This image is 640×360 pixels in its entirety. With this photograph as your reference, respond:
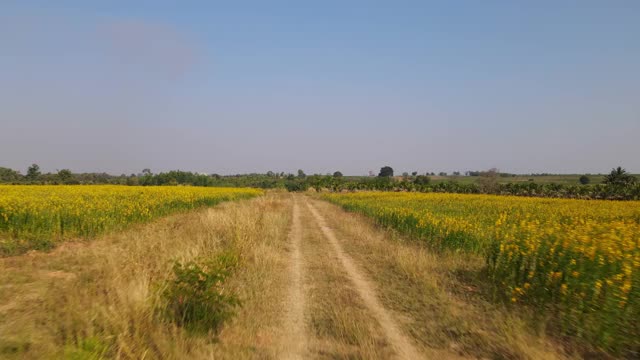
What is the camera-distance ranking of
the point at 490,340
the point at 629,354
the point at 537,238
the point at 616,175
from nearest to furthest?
the point at 629,354
the point at 490,340
the point at 537,238
the point at 616,175

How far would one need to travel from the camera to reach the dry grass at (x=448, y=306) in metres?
5.10

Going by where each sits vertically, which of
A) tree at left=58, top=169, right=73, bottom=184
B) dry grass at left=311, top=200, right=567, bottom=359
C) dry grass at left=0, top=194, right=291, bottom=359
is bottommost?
dry grass at left=311, top=200, right=567, bottom=359

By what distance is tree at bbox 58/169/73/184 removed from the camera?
224 ft

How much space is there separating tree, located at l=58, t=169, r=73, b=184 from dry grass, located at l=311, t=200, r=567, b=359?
7257 cm

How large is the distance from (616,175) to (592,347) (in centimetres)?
8249

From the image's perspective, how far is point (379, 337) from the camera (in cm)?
540

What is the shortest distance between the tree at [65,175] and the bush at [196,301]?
7531 centimetres

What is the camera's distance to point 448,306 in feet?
22.4

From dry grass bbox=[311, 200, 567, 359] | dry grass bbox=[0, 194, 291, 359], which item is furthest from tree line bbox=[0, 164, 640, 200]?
dry grass bbox=[0, 194, 291, 359]

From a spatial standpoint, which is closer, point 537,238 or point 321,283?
point 537,238

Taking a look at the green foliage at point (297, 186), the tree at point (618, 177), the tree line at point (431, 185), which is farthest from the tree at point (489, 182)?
the green foliage at point (297, 186)

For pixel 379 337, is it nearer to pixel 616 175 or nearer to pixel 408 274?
pixel 408 274

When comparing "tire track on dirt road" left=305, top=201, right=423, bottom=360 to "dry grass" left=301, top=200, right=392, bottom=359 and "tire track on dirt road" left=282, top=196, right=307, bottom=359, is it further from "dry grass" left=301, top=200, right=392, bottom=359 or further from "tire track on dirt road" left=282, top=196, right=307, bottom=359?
"tire track on dirt road" left=282, top=196, right=307, bottom=359

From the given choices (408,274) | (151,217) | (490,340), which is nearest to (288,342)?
(490,340)
